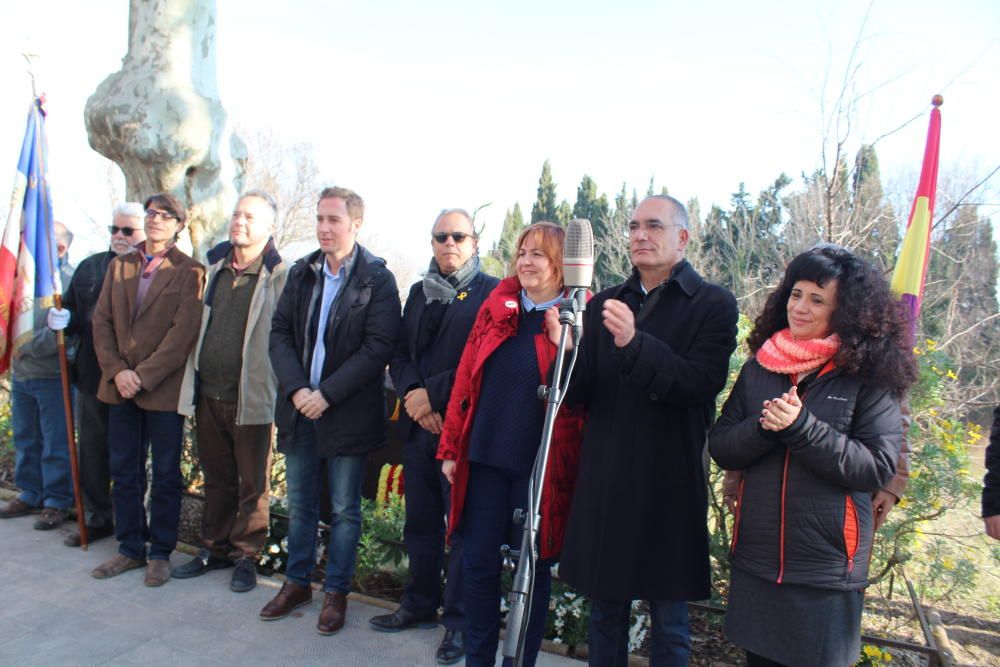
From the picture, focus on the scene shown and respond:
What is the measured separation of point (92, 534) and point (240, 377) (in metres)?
1.83

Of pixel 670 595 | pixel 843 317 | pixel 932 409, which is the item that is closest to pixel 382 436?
pixel 670 595

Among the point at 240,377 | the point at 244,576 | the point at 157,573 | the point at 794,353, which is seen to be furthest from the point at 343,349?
the point at 794,353

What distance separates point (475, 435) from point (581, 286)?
1045 millimetres

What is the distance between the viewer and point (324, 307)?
156 inches

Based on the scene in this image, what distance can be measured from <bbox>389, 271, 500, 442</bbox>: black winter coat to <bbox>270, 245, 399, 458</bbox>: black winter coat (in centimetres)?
9

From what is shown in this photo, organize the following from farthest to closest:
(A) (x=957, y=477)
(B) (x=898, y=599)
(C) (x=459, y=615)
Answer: (B) (x=898, y=599) < (A) (x=957, y=477) < (C) (x=459, y=615)

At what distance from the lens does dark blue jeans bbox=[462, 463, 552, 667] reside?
3.04m

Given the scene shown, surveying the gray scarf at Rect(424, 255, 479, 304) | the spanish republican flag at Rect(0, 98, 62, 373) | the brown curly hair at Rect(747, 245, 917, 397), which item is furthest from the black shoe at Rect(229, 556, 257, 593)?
the brown curly hair at Rect(747, 245, 917, 397)

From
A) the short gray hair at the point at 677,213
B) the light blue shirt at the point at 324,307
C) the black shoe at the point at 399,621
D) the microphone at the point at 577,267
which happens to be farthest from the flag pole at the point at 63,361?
the short gray hair at the point at 677,213

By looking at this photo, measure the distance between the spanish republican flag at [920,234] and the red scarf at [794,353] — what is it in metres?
1.34

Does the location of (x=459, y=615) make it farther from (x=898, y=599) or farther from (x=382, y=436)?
(x=898, y=599)

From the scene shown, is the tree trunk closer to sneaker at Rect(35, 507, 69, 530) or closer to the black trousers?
the black trousers

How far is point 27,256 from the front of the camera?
16.4 feet

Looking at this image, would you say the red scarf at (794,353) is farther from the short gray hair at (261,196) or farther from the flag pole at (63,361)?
the flag pole at (63,361)
